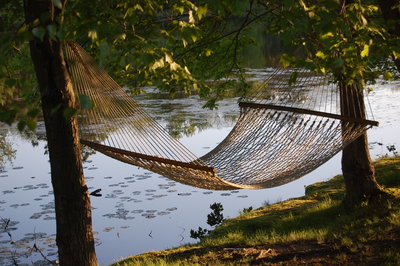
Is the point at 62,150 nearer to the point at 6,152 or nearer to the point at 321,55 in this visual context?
the point at 321,55

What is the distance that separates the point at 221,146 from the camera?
4027 mm

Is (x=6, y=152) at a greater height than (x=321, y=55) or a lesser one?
lesser

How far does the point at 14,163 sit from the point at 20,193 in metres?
1.58

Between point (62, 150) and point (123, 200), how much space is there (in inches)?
156

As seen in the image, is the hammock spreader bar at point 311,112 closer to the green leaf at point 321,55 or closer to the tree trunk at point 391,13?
the tree trunk at point 391,13

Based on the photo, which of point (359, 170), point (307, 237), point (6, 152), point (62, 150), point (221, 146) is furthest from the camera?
point (6, 152)

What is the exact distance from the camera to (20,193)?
6.62 meters

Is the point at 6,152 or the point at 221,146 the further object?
the point at 6,152

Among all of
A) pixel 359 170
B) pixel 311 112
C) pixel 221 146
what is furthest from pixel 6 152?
pixel 311 112

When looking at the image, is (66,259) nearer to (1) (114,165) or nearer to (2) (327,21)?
(2) (327,21)

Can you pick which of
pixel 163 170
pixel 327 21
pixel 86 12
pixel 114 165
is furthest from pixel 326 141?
pixel 114 165

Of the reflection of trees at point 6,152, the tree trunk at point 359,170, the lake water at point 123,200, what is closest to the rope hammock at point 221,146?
the tree trunk at point 359,170

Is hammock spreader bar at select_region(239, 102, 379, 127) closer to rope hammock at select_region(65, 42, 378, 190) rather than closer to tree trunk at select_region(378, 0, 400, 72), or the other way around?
rope hammock at select_region(65, 42, 378, 190)

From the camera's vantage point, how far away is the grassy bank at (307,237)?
11.4 feet
